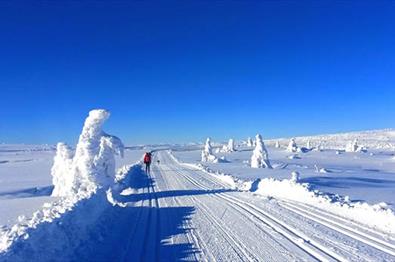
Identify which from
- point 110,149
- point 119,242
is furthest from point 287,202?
point 110,149

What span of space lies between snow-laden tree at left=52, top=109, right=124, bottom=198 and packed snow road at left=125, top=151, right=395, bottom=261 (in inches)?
368

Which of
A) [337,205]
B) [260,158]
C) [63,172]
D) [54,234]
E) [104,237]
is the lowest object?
[104,237]

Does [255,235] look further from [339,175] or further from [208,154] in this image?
[208,154]

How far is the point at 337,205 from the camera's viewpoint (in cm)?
1655

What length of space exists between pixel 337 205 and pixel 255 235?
Result: 5.98 metres

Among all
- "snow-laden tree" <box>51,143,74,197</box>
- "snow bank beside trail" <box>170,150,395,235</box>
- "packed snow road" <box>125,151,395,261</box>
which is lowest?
"packed snow road" <box>125,151,395,261</box>

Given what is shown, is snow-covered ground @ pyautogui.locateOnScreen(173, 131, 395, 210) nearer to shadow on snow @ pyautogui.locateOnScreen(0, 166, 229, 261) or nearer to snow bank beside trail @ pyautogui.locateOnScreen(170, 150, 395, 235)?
snow bank beside trail @ pyautogui.locateOnScreen(170, 150, 395, 235)

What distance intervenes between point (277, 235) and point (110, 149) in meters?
17.8

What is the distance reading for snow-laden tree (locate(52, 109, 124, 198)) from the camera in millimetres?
26656

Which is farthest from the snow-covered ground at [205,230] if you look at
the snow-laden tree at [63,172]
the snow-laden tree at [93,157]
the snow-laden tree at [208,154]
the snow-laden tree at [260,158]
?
the snow-laden tree at [208,154]

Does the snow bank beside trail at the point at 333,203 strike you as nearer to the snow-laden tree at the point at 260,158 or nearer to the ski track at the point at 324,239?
the ski track at the point at 324,239

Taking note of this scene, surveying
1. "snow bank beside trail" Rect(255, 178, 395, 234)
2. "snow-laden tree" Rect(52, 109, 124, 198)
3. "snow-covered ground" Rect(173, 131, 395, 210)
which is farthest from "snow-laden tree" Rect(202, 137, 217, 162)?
"snow bank beside trail" Rect(255, 178, 395, 234)

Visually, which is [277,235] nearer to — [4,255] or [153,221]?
[153,221]

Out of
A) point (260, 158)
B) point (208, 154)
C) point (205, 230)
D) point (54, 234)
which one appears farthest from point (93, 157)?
point (208, 154)
